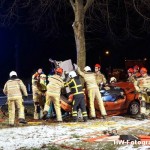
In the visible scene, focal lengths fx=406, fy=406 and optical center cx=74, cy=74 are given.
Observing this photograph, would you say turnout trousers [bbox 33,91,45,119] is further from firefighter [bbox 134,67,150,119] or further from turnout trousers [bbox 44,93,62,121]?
firefighter [bbox 134,67,150,119]

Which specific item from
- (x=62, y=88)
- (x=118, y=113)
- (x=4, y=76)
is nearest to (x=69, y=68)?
(x=62, y=88)

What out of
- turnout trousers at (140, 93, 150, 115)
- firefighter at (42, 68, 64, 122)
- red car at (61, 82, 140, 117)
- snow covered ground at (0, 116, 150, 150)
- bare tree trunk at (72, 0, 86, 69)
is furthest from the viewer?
bare tree trunk at (72, 0, 86, 69)

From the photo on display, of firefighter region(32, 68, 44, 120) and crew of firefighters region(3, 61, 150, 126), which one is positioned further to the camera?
firefighter region(32, 68, 44, 120)

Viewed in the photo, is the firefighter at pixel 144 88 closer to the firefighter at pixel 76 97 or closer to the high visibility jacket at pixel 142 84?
the high visibility jacket at pixel 142 84

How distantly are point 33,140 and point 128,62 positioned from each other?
27.6 meters

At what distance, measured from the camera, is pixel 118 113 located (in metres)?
14.2

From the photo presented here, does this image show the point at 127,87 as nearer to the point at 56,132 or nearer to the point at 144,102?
the point at 144,102

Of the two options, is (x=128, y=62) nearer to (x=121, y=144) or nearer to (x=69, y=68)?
(x=69, y=68)

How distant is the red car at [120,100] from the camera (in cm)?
1395

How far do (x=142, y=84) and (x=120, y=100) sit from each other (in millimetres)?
956

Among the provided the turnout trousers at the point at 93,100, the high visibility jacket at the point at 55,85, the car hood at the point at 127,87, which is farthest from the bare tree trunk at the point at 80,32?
the high visibility jacket at the point at 55,85

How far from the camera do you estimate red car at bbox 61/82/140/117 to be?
1395cm

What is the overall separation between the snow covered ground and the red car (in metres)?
0.61

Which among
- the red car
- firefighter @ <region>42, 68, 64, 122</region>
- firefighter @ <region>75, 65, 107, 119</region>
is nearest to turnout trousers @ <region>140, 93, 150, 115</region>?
the red car
